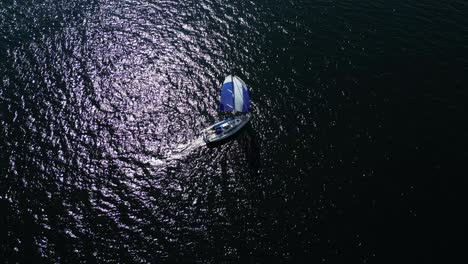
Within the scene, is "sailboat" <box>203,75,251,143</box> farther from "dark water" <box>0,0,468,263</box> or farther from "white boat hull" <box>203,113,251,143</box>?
"dark water" <box>0,0,468,263</box>

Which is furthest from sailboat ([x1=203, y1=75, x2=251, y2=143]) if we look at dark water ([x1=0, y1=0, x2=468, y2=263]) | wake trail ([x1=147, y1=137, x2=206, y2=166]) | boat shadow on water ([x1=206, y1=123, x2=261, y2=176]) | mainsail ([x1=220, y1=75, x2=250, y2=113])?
dark water ([x1=0, y1=0, x2=468, y2=263])

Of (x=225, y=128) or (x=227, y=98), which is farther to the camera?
(x=227, y=98)

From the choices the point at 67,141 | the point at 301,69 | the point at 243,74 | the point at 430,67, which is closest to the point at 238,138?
the point at 243,74

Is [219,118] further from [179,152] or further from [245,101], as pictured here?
[179,152]

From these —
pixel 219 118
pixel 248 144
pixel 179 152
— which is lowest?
pixel 248 144

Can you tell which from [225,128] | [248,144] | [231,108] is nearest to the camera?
[248,144]

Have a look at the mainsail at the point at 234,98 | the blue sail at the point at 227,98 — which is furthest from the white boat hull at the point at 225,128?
the blue sail at the point at 227,98

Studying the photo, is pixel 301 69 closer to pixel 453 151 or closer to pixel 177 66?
pixel 177 66

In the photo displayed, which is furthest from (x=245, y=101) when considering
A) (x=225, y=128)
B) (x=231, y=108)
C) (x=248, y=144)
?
(x=248, y=144)
